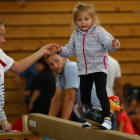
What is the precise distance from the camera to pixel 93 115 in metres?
1.62

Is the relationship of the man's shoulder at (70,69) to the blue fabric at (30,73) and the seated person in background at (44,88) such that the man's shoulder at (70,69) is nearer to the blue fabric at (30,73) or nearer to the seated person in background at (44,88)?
the seated person in background at (44,88)

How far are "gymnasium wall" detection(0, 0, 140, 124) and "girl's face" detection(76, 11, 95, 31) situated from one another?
2.67 meters

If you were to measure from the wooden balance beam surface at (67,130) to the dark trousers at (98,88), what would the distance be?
0.15 metres

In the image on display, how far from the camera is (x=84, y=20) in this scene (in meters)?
1.76

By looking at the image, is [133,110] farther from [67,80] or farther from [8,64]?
[8,64]

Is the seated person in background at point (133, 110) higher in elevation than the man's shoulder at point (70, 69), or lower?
lower

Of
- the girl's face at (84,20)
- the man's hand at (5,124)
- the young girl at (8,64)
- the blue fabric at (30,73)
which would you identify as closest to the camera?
the girl's face at (84,20)

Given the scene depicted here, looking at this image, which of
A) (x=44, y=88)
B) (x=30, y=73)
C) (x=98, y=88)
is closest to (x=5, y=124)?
(x=98, y=88)

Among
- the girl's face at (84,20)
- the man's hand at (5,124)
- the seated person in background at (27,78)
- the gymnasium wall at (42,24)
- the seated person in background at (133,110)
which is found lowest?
the seated person in background at (133,110)

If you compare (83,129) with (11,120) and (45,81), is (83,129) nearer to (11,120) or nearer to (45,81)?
Result: (45,81)

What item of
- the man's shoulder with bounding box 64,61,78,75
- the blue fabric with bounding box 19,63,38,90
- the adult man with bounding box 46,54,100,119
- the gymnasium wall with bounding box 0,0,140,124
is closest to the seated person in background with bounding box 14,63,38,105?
the blue fabric with bounding box 19,63,38,90

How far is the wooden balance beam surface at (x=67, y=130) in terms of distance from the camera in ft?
4.67

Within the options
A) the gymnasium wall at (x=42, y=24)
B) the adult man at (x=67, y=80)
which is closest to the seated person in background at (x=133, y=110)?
the gymnasium wall at (x=42, y=24)

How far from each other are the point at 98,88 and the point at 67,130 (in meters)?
0.39
